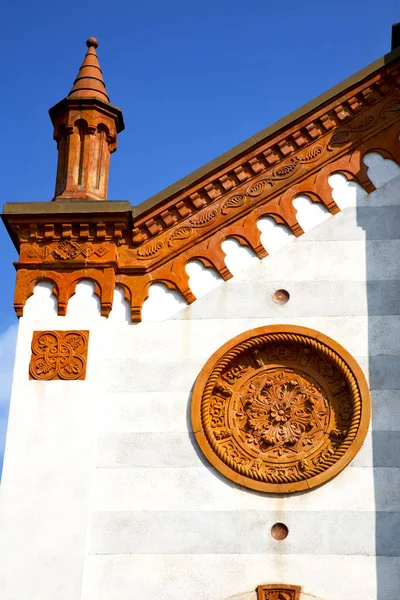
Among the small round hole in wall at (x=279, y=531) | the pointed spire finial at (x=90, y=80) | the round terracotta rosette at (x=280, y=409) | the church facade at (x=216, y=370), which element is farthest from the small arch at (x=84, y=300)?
the small round hole in wall at (x=279, y=531)

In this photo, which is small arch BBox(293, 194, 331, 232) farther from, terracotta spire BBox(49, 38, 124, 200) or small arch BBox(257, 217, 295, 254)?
terracotta spire BBox(49, 38, 124, 200)

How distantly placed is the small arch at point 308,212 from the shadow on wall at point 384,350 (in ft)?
1.41

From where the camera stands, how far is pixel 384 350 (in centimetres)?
1254

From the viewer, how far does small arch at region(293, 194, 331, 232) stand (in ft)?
43.9

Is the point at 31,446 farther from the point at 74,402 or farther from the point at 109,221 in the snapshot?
the point at 109,221

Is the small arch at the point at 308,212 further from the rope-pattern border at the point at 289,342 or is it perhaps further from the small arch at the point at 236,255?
the rope-pattern border at the point at 289,342

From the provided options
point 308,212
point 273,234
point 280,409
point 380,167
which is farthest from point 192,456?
point 380,167

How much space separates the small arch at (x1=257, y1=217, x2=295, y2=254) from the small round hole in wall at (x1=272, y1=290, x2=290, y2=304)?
0.55 m

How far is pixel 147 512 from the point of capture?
1205 cm

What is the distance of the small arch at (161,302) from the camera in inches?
514

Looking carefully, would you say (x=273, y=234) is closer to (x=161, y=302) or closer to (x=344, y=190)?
(x=344, y=190)

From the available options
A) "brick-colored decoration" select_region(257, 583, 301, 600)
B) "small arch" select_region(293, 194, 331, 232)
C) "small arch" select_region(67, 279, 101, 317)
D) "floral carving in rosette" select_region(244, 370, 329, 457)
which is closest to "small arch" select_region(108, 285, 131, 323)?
"small arch" select_region(67, 279, 101, 317)

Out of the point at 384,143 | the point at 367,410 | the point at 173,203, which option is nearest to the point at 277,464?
the point at 367,410

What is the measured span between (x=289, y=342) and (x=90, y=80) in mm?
4345
